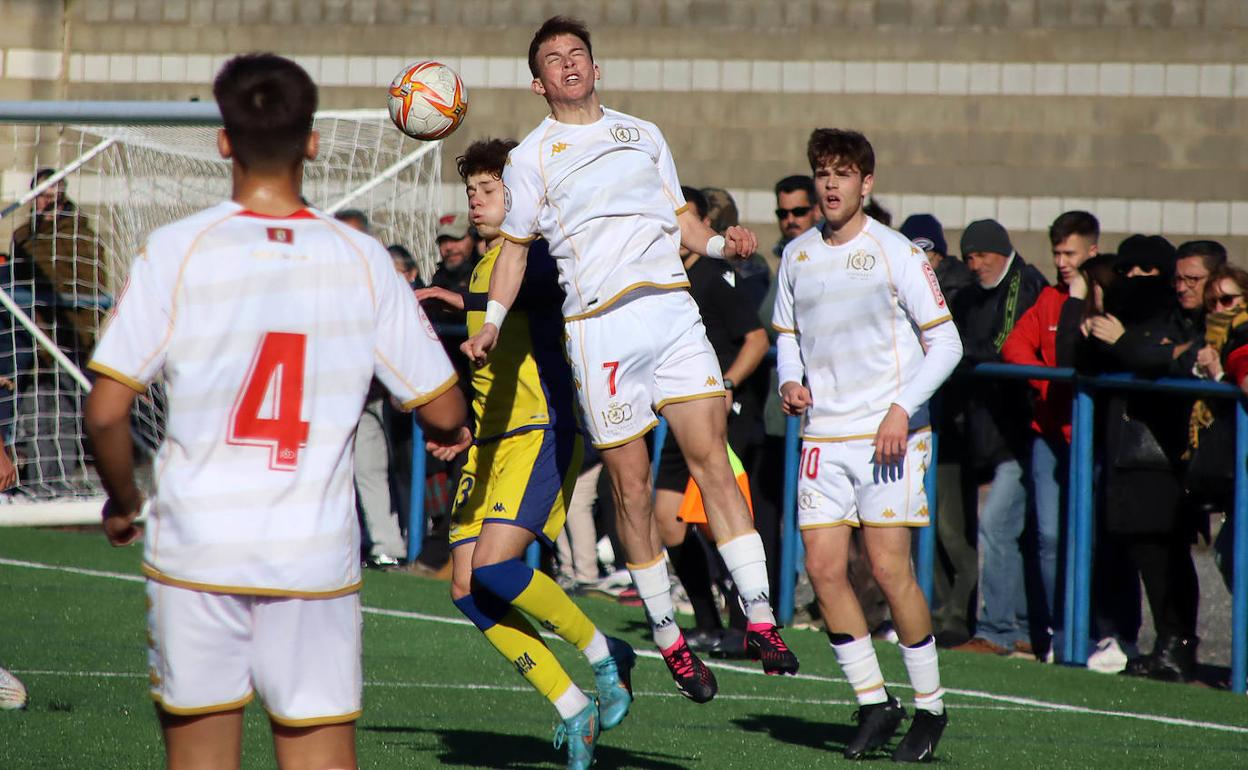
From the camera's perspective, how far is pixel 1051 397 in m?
9.33

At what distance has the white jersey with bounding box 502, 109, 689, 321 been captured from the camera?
6.09m

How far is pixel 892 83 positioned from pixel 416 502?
21.4 ft

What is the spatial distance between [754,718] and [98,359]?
441 centimetres

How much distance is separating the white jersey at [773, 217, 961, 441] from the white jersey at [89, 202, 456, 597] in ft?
11.3

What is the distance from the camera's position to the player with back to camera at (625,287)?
610 cm

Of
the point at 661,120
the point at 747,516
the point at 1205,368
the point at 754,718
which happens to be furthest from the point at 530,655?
the point at 661,120

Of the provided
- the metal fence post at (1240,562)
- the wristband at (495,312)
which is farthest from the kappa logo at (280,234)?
the metal fence post at (1240,562)

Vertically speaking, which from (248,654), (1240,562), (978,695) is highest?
(248,654)

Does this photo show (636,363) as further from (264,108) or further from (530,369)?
(264,108)

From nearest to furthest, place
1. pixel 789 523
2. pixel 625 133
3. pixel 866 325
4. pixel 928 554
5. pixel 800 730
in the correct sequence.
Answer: pixel 625 133
pixel 866 325
pixel 800 730
pixel 928 554
pixel 789 523

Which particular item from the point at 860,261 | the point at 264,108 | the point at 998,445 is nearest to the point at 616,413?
the point at 860,261

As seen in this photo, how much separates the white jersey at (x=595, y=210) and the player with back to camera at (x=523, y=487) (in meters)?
0.36

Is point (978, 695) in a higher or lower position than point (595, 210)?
lower

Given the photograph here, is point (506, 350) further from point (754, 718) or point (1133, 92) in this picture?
point (1133, 92)
